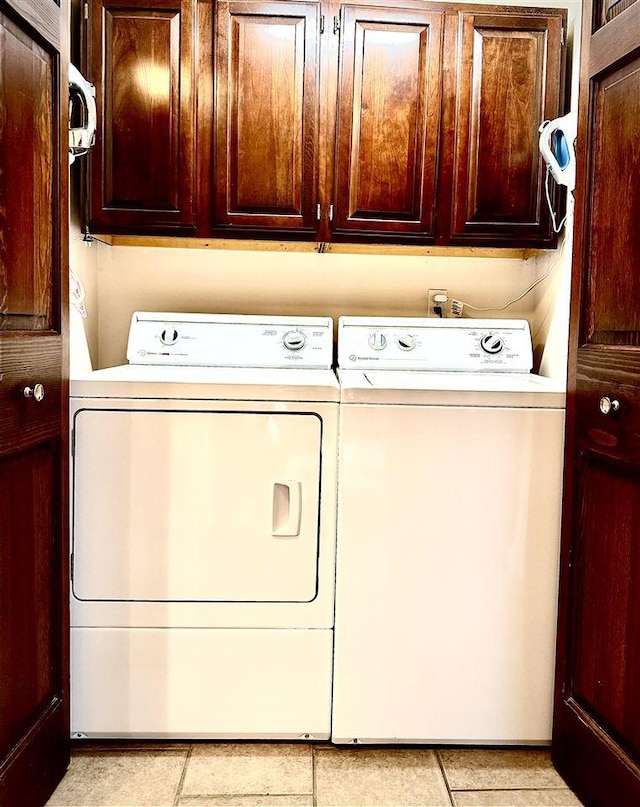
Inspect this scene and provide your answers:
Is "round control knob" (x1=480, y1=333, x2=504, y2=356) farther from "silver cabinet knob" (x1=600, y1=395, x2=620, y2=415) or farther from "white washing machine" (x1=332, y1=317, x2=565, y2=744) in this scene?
"silver cabinet knob" (x1=600, y1=395, x2=620, y2=415)

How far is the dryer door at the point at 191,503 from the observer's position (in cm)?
162

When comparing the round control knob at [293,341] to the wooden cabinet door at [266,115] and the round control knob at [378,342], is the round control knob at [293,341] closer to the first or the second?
the round control knob at [378,342]

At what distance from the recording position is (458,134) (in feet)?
6.64

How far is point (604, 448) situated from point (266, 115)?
137 centimetres

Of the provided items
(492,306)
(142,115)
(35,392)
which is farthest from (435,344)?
(35,392)

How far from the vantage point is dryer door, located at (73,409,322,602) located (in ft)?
5.33

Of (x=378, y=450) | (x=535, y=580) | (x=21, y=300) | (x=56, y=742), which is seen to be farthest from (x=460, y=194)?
(x=56, y=742)

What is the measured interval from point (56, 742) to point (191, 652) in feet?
1.14

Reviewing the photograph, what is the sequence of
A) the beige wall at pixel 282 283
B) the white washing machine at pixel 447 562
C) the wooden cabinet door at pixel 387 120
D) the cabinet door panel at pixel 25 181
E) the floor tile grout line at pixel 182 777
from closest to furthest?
the cabinet door panel at pixel 25 181, the floor tile grout line at pixel 182 777, the white washing machine at pixel 447 562, the wooden cabinet door at pixel 387 120, the beige wall at pixel 282 283

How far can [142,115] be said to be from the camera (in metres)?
1.97

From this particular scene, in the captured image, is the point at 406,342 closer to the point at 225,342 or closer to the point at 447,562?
the point at 225,342

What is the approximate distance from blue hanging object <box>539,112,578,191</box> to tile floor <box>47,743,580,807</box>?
5.15 feet

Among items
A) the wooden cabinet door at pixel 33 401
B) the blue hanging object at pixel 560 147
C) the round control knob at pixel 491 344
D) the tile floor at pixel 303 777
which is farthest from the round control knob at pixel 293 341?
the tile floor at pixel 303 777

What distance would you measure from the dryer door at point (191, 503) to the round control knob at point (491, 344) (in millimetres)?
796
